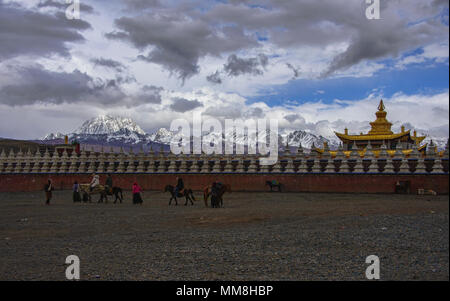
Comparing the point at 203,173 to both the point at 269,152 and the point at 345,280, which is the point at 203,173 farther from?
the point at 345,280

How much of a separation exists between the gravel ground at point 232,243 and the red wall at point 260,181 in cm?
695

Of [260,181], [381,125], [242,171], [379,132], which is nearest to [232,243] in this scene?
[260,181]

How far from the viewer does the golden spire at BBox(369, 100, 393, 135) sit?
3506cm

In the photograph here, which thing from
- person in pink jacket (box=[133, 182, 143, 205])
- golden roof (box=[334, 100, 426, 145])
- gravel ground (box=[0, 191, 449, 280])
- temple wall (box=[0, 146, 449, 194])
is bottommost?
gravel ground (box=[0, 191, 449, 280])

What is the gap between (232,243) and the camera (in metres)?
11.7

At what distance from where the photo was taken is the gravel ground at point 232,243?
28.9ft

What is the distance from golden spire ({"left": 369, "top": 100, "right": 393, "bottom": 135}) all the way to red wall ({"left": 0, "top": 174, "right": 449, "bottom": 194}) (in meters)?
8.93

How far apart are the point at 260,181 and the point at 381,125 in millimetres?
11996

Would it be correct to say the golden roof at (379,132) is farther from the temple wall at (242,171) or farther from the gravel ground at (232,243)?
the gravel ground at (232,243)

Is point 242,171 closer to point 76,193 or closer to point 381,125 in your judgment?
point 76,193

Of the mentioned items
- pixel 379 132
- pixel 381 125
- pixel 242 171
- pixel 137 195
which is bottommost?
pixel 137 195

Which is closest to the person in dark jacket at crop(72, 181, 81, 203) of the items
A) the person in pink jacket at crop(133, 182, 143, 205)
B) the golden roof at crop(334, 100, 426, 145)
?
the person in pink jacket at crop(133, 182, 143, 205)

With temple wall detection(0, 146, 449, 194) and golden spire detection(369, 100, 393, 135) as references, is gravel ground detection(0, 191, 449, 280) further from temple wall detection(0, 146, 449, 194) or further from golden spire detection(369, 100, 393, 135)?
golden spire detection(369, 100, 393, 135)
